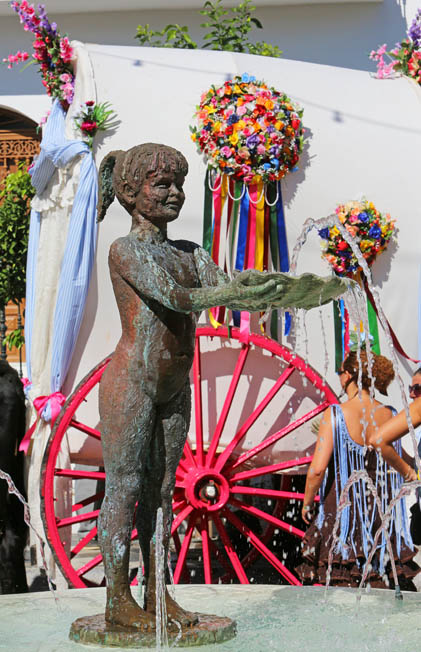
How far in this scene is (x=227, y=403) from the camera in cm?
564

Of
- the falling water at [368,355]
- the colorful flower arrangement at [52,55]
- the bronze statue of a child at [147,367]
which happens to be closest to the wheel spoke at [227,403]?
the falling water at [368,355]

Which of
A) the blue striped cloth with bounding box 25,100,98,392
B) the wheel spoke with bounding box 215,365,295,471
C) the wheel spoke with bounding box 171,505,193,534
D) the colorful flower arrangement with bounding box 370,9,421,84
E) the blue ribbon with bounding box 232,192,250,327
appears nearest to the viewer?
the wheel spoke with bounding box 171,505,193,534

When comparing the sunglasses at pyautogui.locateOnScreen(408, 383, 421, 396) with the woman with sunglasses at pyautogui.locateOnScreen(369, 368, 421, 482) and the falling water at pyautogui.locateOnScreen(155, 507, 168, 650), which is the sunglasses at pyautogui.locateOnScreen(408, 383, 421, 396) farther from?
the falling water at pyautogui.locateOnScreen(155, 507, 168, 650)

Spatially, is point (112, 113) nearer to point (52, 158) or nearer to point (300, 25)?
point (52, 158)

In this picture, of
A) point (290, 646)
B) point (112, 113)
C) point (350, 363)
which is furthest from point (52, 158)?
point (290, 646)

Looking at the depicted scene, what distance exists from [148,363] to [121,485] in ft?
1.26

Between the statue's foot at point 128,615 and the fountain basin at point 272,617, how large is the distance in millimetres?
95

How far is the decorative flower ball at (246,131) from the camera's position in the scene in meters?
5.76

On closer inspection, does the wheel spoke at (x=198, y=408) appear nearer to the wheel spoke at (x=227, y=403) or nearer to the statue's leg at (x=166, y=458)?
the wheel spoke at (x=227, y=403)

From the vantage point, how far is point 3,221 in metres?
7.82

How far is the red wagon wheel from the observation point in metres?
5.42

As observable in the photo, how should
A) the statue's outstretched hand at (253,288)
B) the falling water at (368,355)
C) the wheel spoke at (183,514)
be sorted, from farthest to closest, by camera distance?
1. the wheel spoke at (183,514)
2. the falling water at (368,355)
3. the statue's outstretched hand at (253,288)

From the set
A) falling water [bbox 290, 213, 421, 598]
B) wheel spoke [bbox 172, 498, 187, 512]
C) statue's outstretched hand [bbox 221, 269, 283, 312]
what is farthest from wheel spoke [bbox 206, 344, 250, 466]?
statue's outstretched hand [bbox 221, 269, 283, 312]

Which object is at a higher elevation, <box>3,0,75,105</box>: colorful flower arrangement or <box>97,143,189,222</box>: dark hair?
<box>3,0,75,105</box>: colorful flower arrangement
